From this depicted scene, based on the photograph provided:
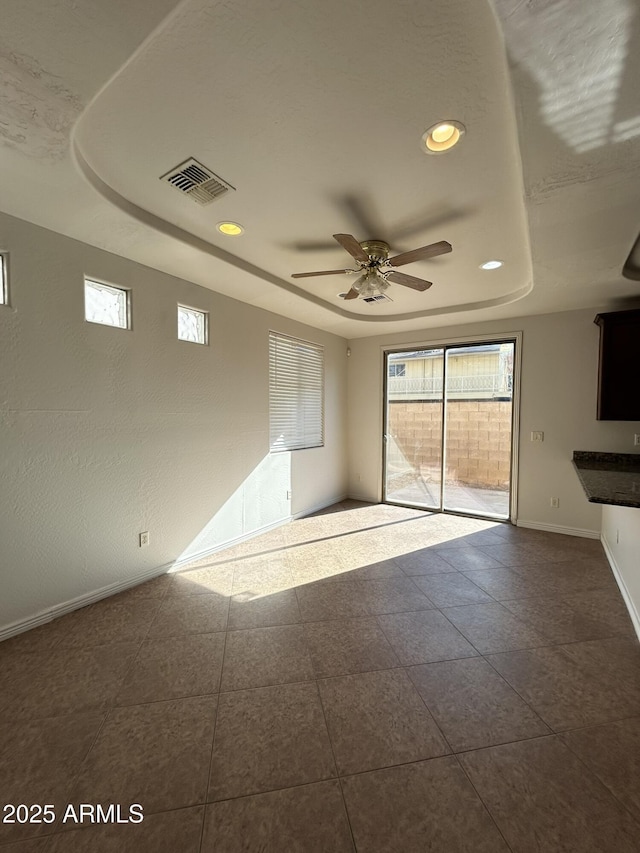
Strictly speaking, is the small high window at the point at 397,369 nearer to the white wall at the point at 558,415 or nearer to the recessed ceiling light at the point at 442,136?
the white wall at the point at 558,415

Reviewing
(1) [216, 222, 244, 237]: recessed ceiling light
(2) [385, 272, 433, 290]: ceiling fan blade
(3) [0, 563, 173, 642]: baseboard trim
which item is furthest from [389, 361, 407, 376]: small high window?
(3) [0, 563, 173, 642]: baseboard trim

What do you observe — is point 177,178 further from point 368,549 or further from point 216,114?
point 368,549

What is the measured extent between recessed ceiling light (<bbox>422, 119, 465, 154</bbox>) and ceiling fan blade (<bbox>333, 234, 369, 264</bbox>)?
0.56 metres

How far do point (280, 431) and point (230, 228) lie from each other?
2359 mm

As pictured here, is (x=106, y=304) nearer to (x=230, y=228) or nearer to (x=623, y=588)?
(x=230, y=228)

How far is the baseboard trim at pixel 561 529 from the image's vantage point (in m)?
3.82

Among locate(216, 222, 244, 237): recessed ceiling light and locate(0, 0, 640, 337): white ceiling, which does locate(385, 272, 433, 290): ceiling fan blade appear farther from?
locate(216, 222, 244, 237): recessed ceiling light

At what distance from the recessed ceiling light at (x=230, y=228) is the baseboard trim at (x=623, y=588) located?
143 inches

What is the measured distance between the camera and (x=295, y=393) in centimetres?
450

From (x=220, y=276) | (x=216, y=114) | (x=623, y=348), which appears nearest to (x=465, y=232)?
(x=216, y=114)

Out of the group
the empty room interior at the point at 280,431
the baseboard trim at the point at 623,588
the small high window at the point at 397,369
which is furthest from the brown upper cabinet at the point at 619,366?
the small high window at the point at 397,369

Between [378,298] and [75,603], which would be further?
[378,298]

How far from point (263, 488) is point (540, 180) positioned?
3.47 metres

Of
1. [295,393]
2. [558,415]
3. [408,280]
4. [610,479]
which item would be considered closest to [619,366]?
[558,415]
